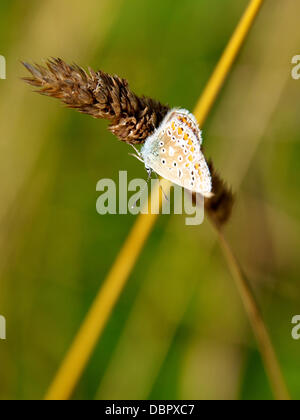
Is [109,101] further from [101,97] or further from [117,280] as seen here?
[117,280]

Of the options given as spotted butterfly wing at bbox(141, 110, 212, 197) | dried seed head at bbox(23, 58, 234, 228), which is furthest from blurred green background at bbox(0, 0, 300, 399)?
dried seed head at bbox(23, 58, 234, 228)

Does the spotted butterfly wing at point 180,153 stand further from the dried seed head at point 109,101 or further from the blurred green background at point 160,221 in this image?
the blurred green background at point 160,221

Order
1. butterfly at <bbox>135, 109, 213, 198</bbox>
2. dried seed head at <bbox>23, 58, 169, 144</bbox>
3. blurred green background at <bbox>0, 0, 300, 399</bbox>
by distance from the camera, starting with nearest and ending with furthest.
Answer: dried seed head at <bbox>23, 58, 169, 144</bbox>, butterfly at <bbox>135, 109, 213, 198</bbox>, blurred green background at <bbox>0, 0, 300, 399</bbox>

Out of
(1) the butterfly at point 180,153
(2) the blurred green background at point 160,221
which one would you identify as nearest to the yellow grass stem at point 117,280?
(1) the butterfly at point 180,153

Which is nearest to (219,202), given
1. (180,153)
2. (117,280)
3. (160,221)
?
(180,153)

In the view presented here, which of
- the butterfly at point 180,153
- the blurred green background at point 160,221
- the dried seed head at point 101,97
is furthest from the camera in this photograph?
the blurred green background at point 160,221

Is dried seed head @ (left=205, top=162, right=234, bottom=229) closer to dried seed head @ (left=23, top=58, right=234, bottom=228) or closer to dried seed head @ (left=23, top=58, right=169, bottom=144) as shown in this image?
dried seed head @ (left=23, top=58, right=234, bottom=228)
